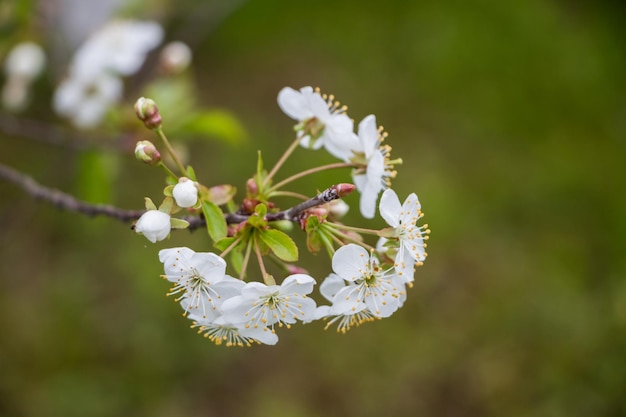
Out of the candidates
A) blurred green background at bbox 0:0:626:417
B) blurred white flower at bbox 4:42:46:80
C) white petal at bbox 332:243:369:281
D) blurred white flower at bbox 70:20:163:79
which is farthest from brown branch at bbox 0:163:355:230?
blurred white flower at bbox 4:42:46:80

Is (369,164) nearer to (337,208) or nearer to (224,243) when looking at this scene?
(337,208)

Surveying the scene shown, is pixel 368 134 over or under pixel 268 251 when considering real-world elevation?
over

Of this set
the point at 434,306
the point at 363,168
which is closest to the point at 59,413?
the point at 434,306

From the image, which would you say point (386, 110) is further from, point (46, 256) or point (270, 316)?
point (270, 316)

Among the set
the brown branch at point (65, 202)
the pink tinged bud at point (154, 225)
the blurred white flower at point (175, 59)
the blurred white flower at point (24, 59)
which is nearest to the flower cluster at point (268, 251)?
the pink tinged bud at point (154, 225)

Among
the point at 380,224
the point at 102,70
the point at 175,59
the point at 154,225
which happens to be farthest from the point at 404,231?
the point at 380,224

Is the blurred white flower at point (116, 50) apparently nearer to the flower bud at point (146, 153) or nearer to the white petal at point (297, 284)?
the flower bud at point (146, 153)
